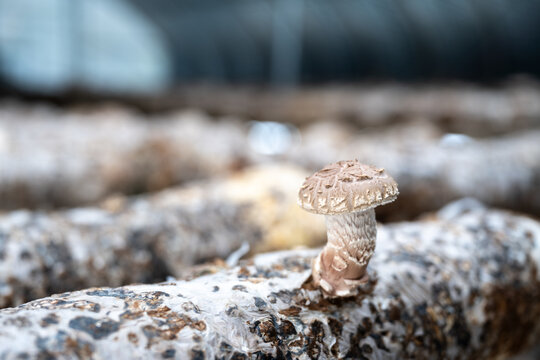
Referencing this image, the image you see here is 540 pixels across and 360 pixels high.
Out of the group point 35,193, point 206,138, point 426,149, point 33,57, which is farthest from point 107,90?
point 426,149

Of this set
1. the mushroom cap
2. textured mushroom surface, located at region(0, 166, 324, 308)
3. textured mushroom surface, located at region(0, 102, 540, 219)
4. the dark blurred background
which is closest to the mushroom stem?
the mushroom cap

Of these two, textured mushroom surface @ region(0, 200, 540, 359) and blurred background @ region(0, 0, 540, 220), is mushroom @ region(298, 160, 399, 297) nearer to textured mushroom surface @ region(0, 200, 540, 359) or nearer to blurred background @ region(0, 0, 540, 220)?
textured mushroom surface @ region(0, 200, 540, 359)

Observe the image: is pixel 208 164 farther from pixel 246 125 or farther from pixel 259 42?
pixel 259 42

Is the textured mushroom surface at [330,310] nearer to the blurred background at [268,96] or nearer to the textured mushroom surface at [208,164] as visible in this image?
the textured mushroom surface at [208,164]

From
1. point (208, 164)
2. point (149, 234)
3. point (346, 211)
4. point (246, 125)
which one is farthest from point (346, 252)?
point (246, 125)

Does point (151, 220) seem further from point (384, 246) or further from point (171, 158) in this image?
point (171, 158)

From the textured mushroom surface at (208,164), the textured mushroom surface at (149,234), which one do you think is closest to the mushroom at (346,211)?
the textured mushroom surface at (149,234)
